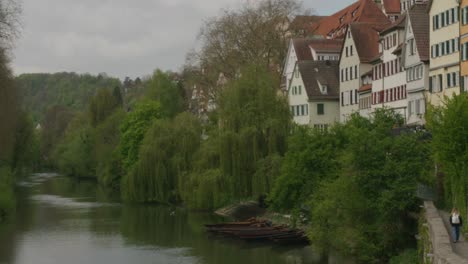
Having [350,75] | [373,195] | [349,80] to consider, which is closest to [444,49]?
[373,195]

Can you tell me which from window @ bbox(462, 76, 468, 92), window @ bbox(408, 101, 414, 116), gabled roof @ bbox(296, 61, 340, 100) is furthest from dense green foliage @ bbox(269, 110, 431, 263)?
gabled roof @ bbox(296, 61, 340, 100)

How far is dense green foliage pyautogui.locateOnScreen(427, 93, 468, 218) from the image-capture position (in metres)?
30.1

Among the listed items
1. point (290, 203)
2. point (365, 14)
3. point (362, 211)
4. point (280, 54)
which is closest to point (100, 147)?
point (280, 54)

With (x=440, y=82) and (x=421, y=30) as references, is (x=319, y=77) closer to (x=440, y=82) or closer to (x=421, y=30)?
(x=421, y=30)

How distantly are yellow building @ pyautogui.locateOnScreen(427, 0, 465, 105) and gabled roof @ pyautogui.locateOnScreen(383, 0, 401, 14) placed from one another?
32881 millimetres

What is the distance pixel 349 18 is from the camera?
3428 inches

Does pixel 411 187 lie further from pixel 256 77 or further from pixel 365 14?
pixel 365 14

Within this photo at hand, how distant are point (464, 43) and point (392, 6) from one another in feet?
129

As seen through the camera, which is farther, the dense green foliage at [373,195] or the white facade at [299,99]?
the white facade at [299,99]

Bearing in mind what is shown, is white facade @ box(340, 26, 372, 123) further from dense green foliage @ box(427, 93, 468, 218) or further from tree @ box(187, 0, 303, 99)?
dense green foliage @ box(427, 93, 468, 218)

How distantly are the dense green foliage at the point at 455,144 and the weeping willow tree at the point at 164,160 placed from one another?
3294 cm

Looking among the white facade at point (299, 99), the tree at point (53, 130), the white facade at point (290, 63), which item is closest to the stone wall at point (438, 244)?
the white facade at point (299, 99)

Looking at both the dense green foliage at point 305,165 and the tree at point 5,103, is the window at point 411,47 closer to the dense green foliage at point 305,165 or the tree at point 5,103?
the dense green foliage at point 305,165

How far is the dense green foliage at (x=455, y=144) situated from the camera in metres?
30.1
